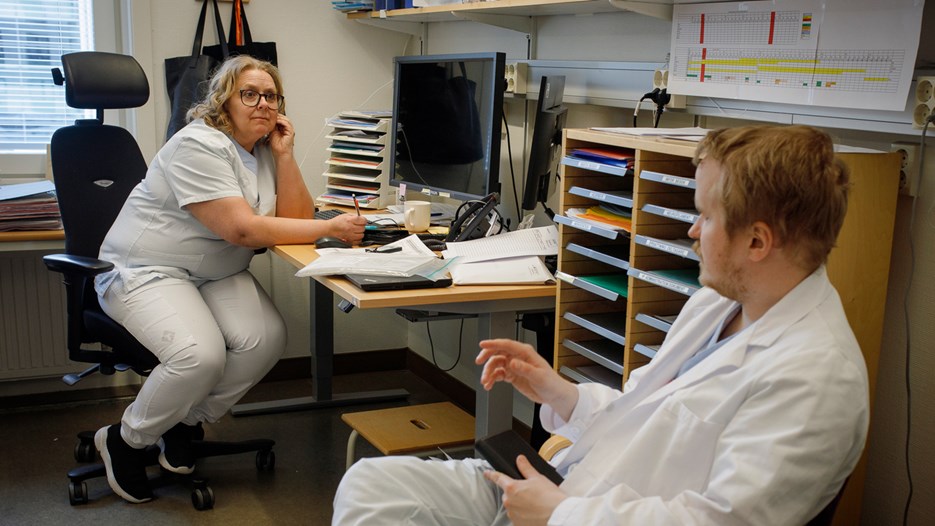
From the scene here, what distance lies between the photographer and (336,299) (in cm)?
393

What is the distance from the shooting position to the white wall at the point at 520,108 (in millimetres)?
1801

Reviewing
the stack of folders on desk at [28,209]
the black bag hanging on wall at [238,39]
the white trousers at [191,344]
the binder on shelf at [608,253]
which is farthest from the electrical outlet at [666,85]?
the stack of folders on desk at [28,209]

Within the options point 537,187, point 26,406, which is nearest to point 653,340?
point 537,187

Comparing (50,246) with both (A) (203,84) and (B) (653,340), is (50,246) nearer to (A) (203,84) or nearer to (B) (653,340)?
(A) (203,84)

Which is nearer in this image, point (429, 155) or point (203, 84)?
point (429, 155)

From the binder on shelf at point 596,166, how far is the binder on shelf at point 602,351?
0.40 metres

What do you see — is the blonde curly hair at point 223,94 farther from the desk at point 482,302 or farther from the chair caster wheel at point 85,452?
the chair caster wheel at point 85,452

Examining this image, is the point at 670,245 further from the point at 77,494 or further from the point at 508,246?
the point at 77,494

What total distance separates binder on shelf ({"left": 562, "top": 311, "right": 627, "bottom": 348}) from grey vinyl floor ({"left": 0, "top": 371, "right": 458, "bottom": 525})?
105cm

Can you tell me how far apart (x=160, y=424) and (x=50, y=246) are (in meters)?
0.85

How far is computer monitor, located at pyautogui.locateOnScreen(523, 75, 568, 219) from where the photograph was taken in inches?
102

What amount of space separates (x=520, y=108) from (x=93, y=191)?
137 cm

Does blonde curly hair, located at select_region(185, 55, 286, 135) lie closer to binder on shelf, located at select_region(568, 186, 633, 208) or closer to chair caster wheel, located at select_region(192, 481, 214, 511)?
chair caster wheel, located at select_region(192, 481, 214, 511)

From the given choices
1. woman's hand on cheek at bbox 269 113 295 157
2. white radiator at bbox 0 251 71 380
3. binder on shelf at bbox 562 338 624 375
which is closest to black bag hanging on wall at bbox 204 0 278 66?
woman's hand on cheek at bbox 269 113 295 157
